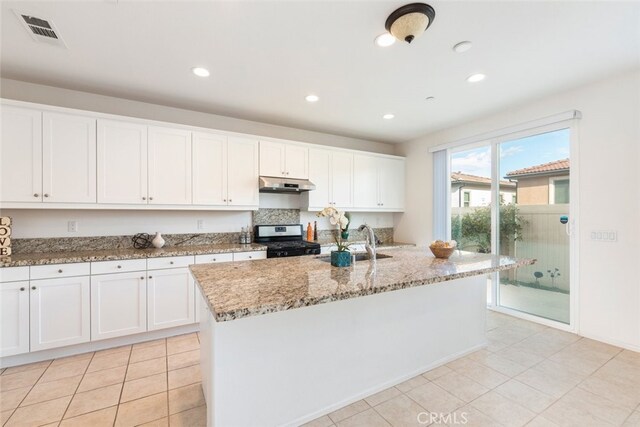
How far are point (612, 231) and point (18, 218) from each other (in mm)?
5751

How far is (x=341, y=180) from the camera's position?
4238 mm

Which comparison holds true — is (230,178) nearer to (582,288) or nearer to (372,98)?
(372,98)

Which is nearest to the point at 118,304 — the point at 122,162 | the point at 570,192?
the point at 122,162

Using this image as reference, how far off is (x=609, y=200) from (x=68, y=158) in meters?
5.23

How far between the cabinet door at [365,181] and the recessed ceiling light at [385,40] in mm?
2320

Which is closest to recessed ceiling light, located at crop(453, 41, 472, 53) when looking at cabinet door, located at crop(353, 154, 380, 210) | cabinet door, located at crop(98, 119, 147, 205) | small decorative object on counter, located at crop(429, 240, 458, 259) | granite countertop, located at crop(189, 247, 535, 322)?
small decorative object on counter, located at crop(429, 240, 458, 259)

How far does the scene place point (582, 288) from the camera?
9.40ft

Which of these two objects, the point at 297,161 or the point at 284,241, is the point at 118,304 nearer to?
the point at 284,241

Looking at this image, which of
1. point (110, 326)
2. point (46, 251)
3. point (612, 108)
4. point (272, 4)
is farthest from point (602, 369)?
point (46, 251)

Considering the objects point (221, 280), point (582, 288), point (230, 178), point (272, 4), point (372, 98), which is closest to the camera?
point (221, 280)

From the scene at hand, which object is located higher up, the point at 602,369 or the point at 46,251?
the point at 46,251

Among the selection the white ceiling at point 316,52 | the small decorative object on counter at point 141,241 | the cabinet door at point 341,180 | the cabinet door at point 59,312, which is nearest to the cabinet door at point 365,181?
the cabinet door at point 341,180

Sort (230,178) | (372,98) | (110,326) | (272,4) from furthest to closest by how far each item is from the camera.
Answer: (230,178), (372,98), (110,326), (272,4)

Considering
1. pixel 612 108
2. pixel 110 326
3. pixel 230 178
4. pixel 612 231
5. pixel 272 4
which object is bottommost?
pixel 110 326
